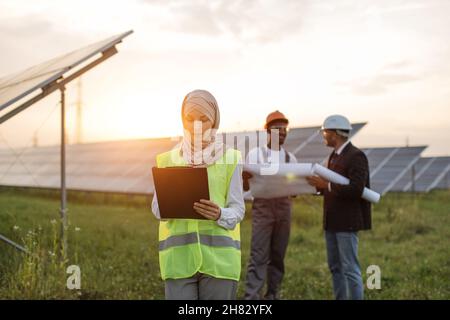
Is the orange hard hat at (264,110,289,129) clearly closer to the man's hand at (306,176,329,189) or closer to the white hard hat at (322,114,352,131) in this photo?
the white hard hat at (322,114,352,131)

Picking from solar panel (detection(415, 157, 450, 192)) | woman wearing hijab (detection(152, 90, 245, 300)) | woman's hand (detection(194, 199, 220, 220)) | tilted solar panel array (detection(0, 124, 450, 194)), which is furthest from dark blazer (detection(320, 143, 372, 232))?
solar panel (detection(415, 157, 450, 192))

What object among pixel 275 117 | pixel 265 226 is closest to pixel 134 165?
pixel 275 117

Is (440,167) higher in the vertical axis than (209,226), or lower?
higher

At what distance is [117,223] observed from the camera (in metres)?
11.3

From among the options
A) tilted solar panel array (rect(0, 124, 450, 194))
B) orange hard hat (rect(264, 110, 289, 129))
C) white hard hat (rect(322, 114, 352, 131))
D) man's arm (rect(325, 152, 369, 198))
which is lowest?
man's arm (rect(325, 152, 369, 198))

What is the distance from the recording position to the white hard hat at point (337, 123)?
489cm

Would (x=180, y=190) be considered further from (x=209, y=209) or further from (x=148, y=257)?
(x=148, y=257)

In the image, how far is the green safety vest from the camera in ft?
8.72

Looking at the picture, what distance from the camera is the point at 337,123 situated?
491cm

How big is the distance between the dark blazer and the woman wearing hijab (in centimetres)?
225

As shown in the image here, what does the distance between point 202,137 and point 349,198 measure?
255 centimetres

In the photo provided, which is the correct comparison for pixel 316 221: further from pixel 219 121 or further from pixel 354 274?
pixel 219 121
